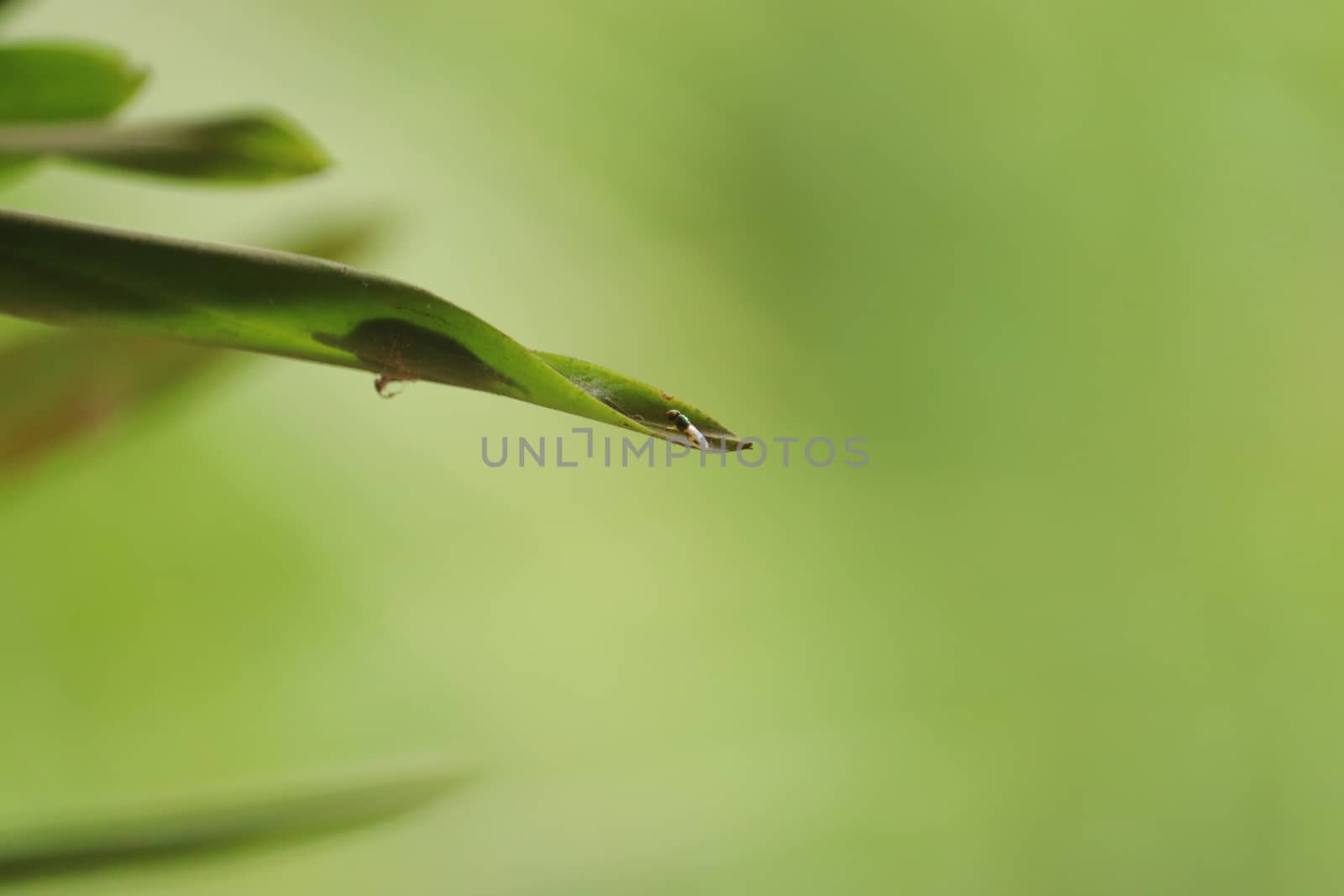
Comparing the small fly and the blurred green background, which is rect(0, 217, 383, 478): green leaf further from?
the blurred green background

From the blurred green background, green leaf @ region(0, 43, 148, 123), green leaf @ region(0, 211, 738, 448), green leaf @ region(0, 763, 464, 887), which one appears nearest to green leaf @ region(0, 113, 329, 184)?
green leaf @ region(0, 43, 148, 123)

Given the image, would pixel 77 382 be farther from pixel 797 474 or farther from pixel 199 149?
pixel 797 474

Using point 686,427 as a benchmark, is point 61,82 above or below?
above

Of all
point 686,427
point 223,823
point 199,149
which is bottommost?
point 223,823

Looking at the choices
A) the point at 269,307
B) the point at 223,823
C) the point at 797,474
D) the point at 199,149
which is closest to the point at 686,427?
the point at 269,307

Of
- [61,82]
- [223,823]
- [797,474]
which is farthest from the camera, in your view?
[797,474]

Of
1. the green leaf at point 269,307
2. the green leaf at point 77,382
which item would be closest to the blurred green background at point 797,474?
the green leaf at point 77,382

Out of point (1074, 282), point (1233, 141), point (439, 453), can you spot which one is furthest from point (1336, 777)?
point (439, 453)

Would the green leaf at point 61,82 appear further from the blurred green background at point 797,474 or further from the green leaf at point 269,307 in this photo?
the blurred green background at point 797,474
